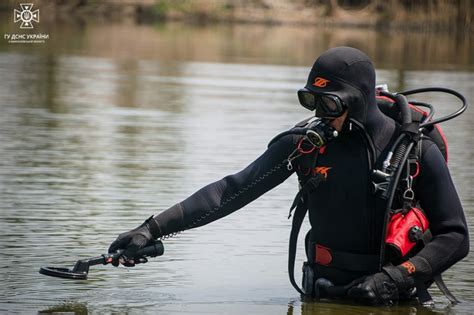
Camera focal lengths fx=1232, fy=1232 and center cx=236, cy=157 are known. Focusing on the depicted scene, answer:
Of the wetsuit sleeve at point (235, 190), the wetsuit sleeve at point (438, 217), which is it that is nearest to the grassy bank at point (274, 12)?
the wetsuit sleeve at point (235, 190)

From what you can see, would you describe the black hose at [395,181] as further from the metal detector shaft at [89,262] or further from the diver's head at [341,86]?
the metal detector shaft at [89,262]

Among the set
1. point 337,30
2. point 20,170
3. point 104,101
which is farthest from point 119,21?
point 20,170

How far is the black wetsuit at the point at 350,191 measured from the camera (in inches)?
198

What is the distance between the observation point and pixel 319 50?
91.3 feet

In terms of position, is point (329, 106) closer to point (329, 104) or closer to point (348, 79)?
point (329, 104)

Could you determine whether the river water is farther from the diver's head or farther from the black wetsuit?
the diver's head

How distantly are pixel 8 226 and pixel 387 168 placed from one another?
3214 mm

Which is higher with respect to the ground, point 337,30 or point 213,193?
point 213,193

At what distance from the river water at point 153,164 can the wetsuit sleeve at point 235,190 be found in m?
0.44

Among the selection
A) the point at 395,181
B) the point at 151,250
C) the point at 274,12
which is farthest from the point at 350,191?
the point at 274,12

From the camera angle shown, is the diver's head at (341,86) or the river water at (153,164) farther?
the river water at (153,164)

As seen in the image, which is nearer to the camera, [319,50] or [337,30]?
[319,50]

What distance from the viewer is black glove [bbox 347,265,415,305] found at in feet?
16.4

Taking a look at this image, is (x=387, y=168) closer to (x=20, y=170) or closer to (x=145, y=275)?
(x=145, y=275)
